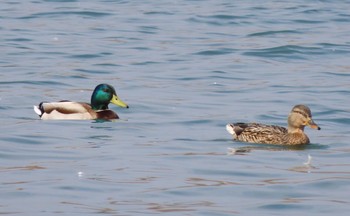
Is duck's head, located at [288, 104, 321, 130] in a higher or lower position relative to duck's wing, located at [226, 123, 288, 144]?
higher

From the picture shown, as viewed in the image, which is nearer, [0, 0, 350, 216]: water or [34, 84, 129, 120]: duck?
[0, 0, 350, 216]: water

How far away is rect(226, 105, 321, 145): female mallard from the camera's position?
1532 centimetres

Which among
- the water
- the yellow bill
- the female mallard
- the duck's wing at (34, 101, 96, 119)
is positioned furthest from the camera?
the yellow bill

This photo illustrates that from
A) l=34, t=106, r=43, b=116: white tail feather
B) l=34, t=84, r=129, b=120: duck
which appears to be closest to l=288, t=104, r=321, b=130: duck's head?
l=34, t=84, r=129, b=120: duck

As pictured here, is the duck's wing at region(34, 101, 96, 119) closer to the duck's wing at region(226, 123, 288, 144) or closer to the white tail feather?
the white tail feather

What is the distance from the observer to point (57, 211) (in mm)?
10680

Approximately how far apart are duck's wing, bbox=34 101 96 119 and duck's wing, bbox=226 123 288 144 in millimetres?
2821

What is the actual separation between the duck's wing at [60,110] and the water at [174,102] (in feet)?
0.59

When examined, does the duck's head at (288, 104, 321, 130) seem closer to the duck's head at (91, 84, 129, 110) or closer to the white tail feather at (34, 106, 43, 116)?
the duck's head at (91, 84, 129, 110)

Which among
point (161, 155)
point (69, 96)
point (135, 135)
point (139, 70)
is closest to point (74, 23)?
point (139, 70)

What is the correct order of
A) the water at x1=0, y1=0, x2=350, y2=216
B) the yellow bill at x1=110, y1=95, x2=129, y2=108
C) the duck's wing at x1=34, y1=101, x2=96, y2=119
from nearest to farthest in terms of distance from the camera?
the water at x1=0, y1=0, x2=350, y2=216 → the duck's wing at x1=34, y1=101, x2=96, y2=119 → the yellow bill at x1=110, y1=95, x2=129, y2=108

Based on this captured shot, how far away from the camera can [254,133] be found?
15.4m

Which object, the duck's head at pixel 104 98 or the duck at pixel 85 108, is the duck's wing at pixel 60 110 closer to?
the duck at pixel 85 108

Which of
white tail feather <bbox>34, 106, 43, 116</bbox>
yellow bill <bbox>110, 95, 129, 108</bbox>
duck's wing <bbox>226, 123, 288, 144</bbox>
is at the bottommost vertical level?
duck's wing <bbox>226, 123, 288, 144</bbox>
